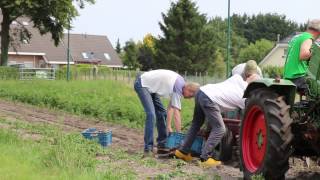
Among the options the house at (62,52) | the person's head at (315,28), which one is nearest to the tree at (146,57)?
the house at (62,52)

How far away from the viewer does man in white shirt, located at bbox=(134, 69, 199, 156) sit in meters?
9.91

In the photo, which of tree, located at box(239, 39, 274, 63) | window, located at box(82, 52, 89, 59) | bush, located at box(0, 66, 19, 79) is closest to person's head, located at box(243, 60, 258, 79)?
bush, located at box(0, 66, 19, 79)

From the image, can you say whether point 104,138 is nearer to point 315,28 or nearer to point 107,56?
point 315,28

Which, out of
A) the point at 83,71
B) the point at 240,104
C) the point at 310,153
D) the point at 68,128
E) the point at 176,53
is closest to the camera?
the point at 310,153

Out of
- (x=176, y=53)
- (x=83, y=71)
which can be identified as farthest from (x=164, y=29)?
(x=83, y=71)

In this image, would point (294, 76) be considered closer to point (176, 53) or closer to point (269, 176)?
point (269, 176)

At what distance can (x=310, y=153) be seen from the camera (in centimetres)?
725

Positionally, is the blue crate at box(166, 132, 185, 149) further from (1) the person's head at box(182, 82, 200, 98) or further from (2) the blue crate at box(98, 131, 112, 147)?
(2) the blue crate at box(98, 131, 112, 147)

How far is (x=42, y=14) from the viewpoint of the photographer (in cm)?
4331

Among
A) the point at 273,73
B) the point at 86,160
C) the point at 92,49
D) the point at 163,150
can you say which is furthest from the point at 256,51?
the point at 86,160

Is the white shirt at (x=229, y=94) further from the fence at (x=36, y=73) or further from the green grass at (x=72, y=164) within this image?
the fence at (x=36, y=73)

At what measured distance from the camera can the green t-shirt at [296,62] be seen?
285 inches

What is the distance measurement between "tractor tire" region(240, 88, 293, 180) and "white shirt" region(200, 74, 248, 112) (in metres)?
Answer: 1.34

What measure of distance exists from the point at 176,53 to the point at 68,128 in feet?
153
